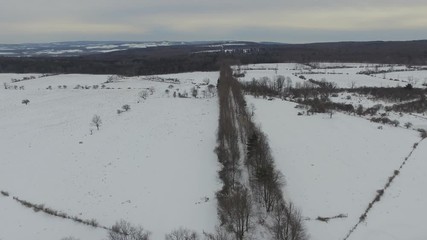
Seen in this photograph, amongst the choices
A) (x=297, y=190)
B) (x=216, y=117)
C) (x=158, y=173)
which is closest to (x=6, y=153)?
(x=158, y=173)

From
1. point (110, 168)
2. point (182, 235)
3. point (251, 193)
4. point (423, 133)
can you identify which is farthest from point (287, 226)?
point (423, 133)

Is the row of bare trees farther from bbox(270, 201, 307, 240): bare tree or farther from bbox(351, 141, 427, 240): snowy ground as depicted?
bbox(351, 141, 427, 240): snowy ground

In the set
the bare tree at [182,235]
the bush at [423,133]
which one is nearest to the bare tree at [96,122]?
the bare tree at [182,235]

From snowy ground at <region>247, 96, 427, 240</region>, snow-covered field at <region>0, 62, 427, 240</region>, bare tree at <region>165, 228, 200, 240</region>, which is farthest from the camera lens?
snow-covered field at <region>0, 62, 427, 240</region>

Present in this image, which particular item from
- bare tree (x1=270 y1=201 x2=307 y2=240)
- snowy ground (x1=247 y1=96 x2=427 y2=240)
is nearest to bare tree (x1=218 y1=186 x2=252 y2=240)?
bare tree (x1=270 y1=201 x2=307 y2=240)

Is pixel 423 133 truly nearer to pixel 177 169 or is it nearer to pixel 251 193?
pixel 251 193

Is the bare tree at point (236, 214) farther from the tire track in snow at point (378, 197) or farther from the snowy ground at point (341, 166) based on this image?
the tire track in snow at point (378, 197)
